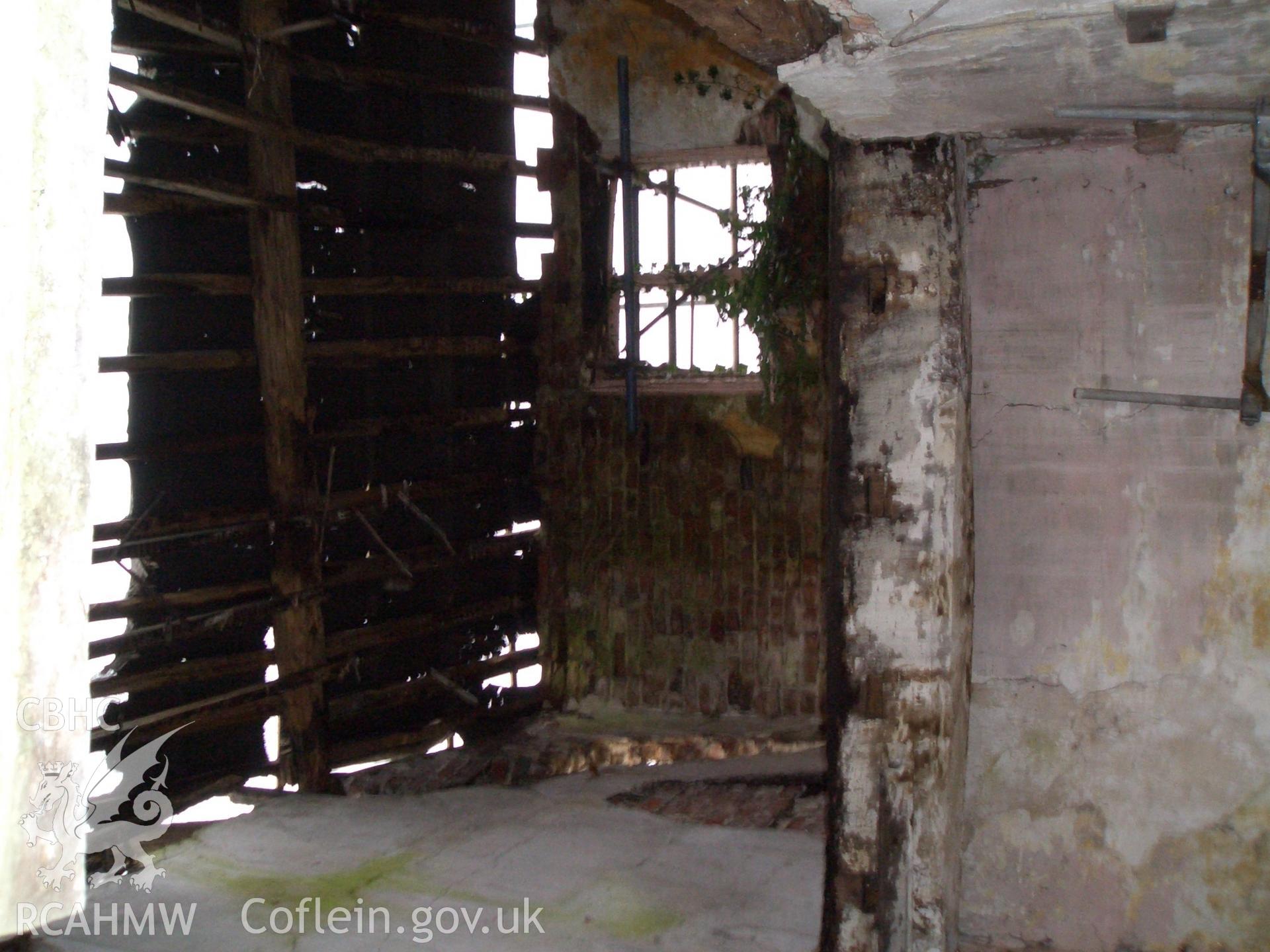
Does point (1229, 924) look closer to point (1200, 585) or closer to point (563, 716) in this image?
point (1200, 585)

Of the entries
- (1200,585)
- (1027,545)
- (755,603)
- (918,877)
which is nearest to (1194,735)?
(1200,585)

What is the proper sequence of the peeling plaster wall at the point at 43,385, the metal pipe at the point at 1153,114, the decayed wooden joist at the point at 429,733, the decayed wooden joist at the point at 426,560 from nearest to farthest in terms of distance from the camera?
the peeling plaster wall at the point at 43,385 < the metal pipe at the point at 1153,114 < the decayed wooden joist at the point at 426,560 < the decayed wooden joist at the point at 429,733

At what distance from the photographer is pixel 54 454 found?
98cm

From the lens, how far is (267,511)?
197 inches

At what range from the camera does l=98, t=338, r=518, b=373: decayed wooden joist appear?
183 inches

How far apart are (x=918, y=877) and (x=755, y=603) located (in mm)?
3506

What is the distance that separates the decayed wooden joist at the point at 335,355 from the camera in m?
4.64

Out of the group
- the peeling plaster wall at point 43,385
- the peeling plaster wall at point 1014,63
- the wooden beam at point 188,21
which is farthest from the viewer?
the wooden beam at point 188,21

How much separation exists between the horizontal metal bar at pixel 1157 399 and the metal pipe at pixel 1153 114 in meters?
0.67

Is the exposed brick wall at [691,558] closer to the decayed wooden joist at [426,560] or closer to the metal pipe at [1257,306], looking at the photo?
the decayed wooden joist at [426,560]

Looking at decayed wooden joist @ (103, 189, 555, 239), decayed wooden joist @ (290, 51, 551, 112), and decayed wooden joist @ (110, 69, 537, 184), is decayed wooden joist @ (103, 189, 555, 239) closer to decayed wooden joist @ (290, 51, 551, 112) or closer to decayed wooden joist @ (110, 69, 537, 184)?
decayed wooden joist @ (110, 69, 537, 184)

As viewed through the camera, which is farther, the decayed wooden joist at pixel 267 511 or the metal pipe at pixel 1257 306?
the decayed wooden joist at pixel 267 511

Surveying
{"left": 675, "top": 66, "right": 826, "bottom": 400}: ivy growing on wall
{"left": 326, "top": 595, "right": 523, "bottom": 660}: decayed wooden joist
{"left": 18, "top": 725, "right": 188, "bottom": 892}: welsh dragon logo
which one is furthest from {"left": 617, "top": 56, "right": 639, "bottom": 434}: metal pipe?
{"left": 18, "top": 725, "right": 188, "bottom": 892}: welsh dragon logo

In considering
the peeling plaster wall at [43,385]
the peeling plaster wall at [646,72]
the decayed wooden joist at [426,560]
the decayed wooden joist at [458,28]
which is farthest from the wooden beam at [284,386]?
the peeling plaster wall at [43,385]
